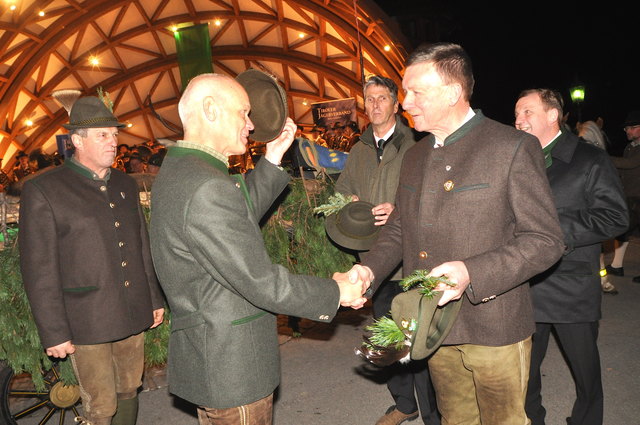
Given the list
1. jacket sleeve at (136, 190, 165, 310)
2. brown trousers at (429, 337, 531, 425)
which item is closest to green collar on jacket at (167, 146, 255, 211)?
brown trousers at (429, 337, 531, 425)

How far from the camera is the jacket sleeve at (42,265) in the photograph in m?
3.15

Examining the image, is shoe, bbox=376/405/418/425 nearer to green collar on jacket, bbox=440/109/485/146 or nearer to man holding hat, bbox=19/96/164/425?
man holding hat, bbox=19/96/164/425

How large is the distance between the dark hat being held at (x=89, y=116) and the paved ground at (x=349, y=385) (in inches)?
104

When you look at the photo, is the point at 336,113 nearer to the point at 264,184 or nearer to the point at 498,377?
the point at 264,184

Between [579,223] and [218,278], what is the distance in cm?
238

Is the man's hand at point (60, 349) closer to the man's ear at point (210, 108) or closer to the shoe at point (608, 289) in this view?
the man's ear at point (210, 108)

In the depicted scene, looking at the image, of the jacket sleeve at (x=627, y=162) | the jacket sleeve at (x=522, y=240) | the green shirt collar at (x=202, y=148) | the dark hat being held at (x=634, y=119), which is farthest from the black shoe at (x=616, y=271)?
the green shirt collar at (x=202, y=148)

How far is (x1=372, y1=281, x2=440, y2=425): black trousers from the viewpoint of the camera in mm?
3865

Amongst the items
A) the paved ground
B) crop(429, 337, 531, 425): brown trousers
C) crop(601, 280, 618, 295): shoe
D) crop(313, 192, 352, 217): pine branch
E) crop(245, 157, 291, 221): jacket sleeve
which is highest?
crop(245, 157, 291, 221): jacket sleeve

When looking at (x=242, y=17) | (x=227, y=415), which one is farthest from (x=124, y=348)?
(x=242, y=17)

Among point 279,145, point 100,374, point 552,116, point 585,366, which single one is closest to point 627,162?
point 552,116

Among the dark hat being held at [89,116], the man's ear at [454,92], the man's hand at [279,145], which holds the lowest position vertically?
the man's hand at [279,145]

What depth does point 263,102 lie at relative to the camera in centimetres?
285

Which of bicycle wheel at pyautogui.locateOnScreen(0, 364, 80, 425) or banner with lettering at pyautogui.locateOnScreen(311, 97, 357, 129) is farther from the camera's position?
banner with lettering at pyautogui.locateOnScreen(311, 97, 357, 129)
